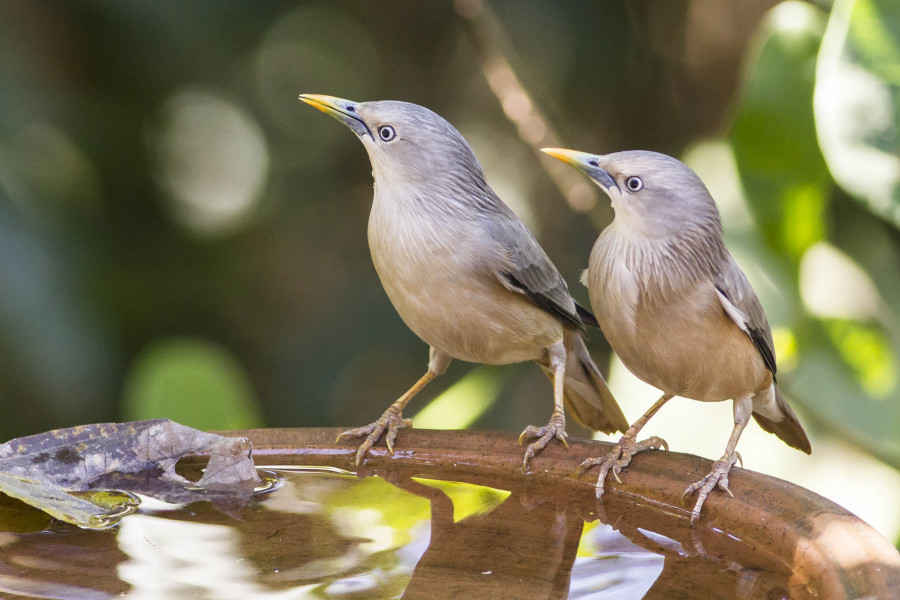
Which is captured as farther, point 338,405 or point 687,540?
point 338,405

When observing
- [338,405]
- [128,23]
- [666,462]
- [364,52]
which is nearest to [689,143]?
[364,52]

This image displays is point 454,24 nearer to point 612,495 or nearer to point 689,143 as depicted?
point 689,143

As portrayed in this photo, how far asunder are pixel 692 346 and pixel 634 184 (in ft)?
1.54

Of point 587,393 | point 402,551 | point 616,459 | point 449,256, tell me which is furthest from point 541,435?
point 402,551

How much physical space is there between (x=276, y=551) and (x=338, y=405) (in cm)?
340

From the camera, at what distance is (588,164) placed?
8.81ft

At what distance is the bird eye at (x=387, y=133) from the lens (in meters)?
2.99

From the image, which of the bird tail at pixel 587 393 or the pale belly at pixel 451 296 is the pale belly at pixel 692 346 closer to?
the pale belly at pixel 451 296

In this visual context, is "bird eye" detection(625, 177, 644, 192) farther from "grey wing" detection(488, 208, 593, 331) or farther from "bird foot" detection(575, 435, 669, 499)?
"bird foot" detection(575, 435, 669, 499)

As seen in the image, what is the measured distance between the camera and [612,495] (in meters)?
2.50

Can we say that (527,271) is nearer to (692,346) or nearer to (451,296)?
(451,296)

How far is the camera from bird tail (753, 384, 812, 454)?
304cm

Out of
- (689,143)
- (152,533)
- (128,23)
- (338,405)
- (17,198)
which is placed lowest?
(152,533)

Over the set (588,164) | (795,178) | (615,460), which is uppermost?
(795,178)
